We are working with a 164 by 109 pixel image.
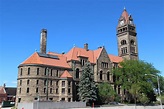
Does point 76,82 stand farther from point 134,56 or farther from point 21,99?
point 134,56

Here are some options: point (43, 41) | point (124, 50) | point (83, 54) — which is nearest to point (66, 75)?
point (83, 54)

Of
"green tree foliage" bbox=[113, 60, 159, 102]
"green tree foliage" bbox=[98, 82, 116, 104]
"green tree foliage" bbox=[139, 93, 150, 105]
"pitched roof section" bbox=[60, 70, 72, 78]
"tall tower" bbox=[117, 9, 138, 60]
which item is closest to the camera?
"green tree foliage" bbox=[98, 82, 116, 104]

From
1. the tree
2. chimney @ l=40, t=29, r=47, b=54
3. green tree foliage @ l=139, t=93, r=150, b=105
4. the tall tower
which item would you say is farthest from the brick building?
green tree foliage @ l=139, t=93, r=150, b=105

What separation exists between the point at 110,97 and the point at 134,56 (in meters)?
28.3

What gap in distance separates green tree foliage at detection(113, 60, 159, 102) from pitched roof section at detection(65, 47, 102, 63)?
7.75 m

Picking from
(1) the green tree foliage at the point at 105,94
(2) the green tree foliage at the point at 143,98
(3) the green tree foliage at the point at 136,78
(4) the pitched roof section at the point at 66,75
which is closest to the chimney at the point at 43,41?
(4) the pitched roof section at the point at 66,75

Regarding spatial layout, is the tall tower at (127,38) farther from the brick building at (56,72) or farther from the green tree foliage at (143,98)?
the green tree foliage at (143,98)

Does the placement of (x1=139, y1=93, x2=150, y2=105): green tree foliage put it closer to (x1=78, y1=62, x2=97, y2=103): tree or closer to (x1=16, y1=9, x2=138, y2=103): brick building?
(x1=16, y1=9, x2=138, y2=103): brick building

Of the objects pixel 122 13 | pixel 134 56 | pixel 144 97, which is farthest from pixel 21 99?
pixel 122 13

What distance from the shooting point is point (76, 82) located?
Answer: 59094 millimetres

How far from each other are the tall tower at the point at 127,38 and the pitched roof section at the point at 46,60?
2830cm

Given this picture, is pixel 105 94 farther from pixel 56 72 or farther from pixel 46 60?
pixel 46 60

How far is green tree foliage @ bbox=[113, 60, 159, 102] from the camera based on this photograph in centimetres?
5741

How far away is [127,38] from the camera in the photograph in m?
79.6
